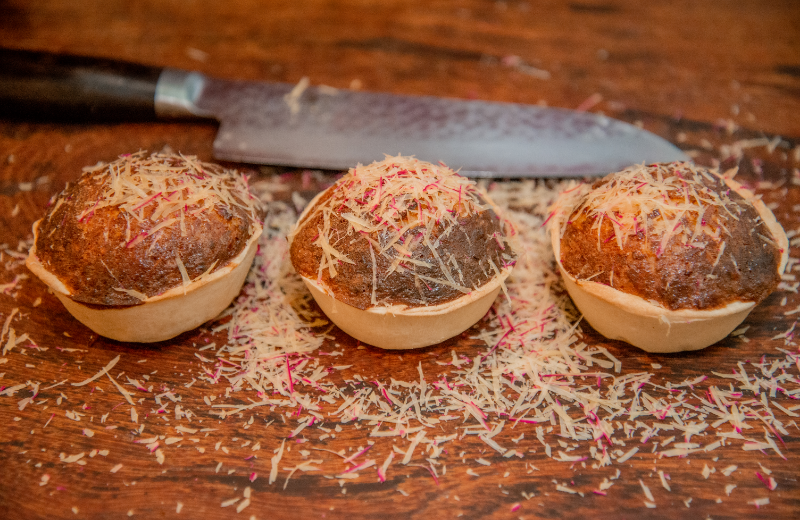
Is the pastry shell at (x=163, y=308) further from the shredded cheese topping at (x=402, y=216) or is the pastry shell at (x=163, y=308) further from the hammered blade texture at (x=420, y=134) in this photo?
the hammered blade texture at (x=420, y=134)

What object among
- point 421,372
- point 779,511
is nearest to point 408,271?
point 421,372

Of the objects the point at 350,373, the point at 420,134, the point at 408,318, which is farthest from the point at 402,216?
the point at 420,134

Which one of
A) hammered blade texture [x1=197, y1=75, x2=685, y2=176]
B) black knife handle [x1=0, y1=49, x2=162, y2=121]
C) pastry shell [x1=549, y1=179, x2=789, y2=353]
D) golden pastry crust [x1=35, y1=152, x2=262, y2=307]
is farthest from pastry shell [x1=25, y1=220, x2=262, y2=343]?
pastry shell [x1=549, y1=179, x2=789, y2=353]

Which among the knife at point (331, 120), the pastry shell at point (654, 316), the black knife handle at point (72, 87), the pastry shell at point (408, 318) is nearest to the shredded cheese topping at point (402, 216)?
the pastry shell at point (408, 318)

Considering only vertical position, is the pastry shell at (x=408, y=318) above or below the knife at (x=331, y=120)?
below

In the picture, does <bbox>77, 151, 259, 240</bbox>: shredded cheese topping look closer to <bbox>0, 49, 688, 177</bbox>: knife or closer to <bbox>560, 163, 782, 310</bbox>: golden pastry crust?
<bbox>0, 49, 688, 177</bbox>: knife

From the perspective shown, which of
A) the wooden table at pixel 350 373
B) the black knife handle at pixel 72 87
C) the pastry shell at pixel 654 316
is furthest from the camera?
the black knife handle at pixel 72 87
